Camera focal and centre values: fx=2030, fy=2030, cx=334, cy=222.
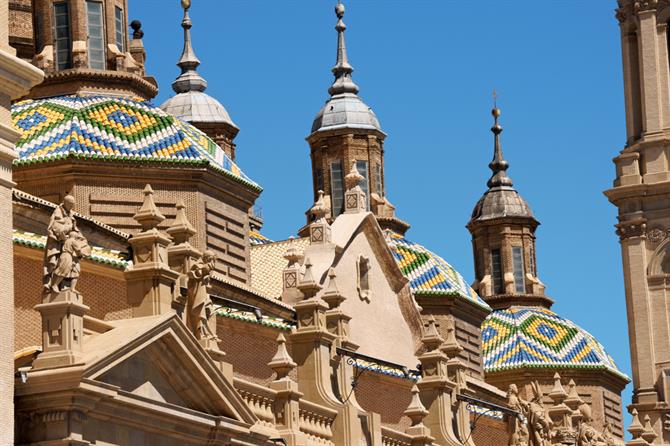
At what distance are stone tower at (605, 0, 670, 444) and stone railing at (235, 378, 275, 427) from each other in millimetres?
33642

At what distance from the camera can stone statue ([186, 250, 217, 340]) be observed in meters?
32.1

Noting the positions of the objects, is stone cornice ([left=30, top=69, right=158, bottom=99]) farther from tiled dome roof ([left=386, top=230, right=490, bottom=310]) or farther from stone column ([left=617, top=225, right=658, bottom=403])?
stone column ([left=617, top=225, right=658, bottom=403])

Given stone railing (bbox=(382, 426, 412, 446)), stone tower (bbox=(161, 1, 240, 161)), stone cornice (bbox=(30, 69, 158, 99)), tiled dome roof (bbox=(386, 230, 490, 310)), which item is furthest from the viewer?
stone tower (bbox=(161, 1, 240, 161))

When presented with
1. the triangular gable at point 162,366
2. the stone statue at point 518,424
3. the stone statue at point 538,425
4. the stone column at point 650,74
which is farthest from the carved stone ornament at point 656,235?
the triangular gable at point 162,366

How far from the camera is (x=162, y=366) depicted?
29.0 metres

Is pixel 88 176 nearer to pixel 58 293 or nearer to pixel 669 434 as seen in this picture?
pixel 58 293

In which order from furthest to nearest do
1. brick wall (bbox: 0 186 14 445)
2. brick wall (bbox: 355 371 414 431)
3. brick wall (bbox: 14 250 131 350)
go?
1. brick wall (bbox: 355 371 414 431)
2. brick wall (bbox: 14 250 131 350)
3. brick wall (bbox: 0 186 14 445)

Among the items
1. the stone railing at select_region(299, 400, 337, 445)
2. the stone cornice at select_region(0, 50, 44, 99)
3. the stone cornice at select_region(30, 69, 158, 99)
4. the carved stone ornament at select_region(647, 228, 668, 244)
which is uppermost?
the carved stone ornament at select_region(647, 228, 668, 244)

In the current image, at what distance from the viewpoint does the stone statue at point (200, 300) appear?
105 ft

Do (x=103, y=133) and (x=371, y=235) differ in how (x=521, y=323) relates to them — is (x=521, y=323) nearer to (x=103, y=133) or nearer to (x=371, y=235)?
(x=371, y=235)

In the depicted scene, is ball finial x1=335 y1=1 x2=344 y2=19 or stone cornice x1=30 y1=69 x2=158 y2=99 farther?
ball finial x1=335 y1=1 x2=344 y2=19

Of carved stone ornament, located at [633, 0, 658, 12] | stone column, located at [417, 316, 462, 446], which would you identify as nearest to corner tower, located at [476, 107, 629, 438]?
carved stone ornament, located at [633, 0, 658, 12]

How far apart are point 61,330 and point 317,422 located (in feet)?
34.0

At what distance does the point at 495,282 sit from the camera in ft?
256
